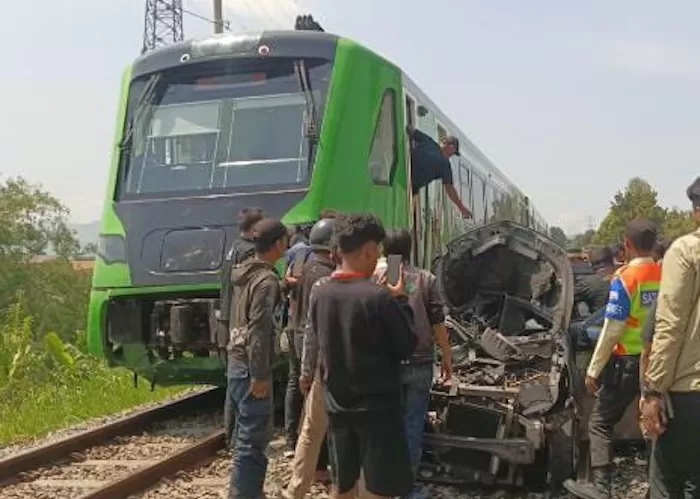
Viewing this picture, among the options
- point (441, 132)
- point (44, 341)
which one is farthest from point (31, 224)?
point (441, 132)

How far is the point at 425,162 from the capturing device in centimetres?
956

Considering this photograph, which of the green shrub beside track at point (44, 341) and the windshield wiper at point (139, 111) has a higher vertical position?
the windshield wiper at point (139, 111)

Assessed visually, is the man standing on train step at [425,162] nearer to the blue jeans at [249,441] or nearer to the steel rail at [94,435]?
the steel rail at [94,435]

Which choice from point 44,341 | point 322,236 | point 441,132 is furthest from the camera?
point 44,341

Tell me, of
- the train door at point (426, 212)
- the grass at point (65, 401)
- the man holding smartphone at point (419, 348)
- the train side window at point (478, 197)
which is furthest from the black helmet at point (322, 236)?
the train side window at point (478, 197)

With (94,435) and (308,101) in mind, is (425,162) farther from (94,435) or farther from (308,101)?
(94,435)

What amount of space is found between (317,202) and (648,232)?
3167 mm

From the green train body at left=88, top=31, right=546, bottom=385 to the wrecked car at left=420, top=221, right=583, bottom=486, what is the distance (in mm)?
1361

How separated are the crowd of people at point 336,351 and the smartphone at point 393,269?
3cm

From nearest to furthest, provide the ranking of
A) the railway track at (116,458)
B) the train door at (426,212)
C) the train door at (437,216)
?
the railway track at (116,458) < the train door at (426,212) < the train door at (437,216)

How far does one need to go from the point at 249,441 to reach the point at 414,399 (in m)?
0.98

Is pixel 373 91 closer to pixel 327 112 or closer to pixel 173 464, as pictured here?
pixel 327 112

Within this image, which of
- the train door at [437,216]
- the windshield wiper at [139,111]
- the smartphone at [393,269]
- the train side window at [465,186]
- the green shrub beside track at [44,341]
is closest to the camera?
the smartphone at [393,269]

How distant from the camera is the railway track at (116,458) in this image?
6.55 metres
